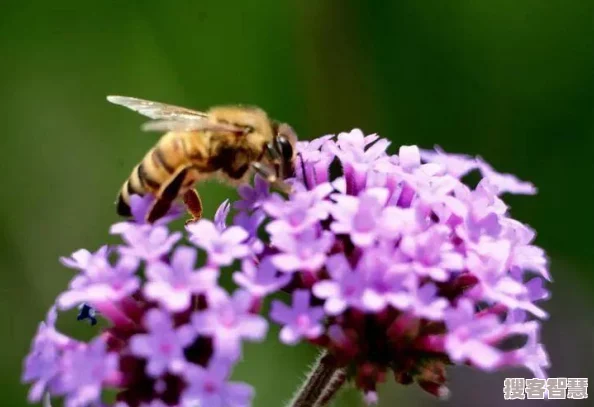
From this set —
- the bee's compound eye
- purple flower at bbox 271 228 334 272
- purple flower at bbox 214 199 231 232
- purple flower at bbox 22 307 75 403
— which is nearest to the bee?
the bee's compound eye

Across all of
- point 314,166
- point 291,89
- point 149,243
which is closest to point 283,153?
point 314,166

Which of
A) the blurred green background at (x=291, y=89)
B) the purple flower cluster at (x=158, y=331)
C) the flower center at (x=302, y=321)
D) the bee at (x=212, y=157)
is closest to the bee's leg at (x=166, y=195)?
the bee at (x=212, y=157)

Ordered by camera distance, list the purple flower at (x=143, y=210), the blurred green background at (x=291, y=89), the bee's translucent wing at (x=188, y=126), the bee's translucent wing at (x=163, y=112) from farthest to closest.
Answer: the blurred green background at (x=291, y=89) → the bee's translucent wing at (x=163, y=112) → the purple flower at (x=143, y=210) → the bee's translucent wing at (x=188, y=126)

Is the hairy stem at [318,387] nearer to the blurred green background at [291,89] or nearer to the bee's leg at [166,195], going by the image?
the bee's leg at [166,195]

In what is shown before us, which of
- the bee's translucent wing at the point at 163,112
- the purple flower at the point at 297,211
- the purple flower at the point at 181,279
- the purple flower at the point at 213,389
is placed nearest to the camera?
the purple flower at the point at 213,389

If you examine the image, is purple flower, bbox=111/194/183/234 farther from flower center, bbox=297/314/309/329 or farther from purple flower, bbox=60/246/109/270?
flower center, bbox=297/314/309/329

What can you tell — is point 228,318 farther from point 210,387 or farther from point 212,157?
point 212,157

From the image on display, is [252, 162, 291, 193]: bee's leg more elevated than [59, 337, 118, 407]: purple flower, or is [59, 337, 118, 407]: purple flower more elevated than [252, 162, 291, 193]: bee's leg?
[252, 162, 291, 193]: bee's leg
